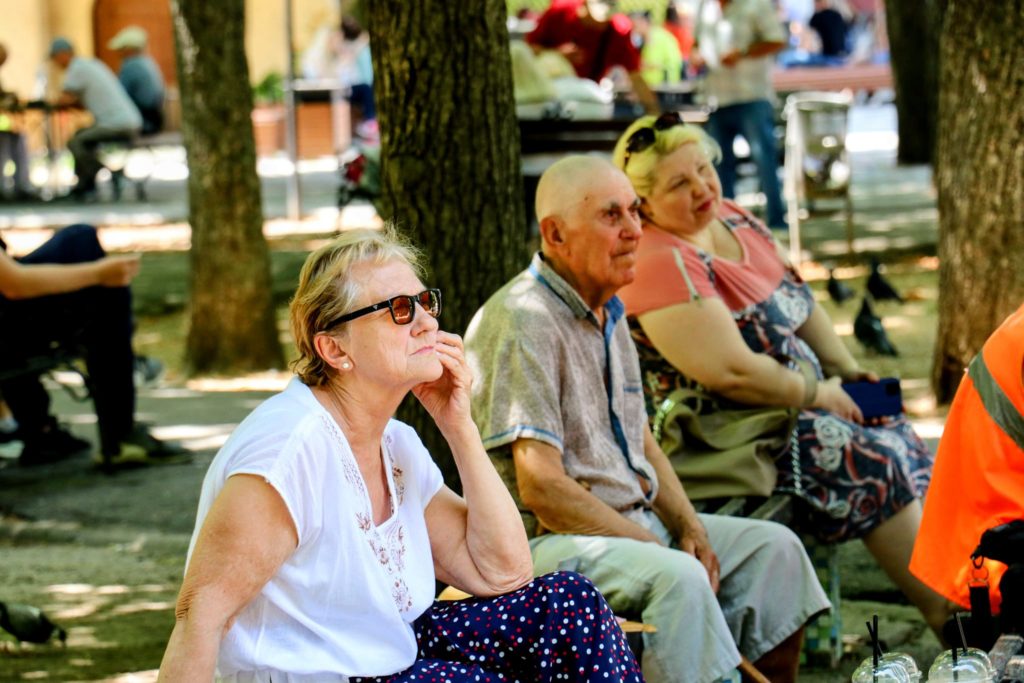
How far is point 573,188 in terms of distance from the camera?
4.18 m

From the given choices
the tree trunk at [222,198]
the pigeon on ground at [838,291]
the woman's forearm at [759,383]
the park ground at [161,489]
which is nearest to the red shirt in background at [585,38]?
the park ground at [161,489]

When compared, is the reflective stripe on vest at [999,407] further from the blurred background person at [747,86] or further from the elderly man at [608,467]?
the blurred background person at [747,86]

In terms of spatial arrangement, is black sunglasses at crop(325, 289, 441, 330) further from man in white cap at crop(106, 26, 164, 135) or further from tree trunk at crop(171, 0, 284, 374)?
man in white cap at crop(106, 26, 164, 135)

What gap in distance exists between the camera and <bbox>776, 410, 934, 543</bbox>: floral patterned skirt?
464cm

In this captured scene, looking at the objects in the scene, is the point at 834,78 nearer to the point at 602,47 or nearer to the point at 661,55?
the point at 661,55

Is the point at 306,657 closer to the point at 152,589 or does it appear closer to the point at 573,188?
the point at 573,188

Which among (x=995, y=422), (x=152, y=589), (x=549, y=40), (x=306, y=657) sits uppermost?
(x=549, y=40)

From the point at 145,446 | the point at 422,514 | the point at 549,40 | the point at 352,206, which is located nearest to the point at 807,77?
the point at 352,206

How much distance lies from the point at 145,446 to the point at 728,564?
11.2 feet

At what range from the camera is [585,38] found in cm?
1109

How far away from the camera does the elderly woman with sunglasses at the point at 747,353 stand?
4660mm

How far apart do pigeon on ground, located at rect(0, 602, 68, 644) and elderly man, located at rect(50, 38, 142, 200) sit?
1336 centimetres

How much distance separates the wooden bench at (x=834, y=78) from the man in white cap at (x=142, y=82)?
7.26m

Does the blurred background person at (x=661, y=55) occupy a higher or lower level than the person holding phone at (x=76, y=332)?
higher
